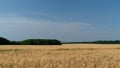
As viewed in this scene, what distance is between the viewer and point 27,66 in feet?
24.2

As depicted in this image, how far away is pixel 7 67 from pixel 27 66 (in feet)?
1.84

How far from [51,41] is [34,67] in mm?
67911

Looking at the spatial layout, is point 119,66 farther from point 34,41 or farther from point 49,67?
point 34,41

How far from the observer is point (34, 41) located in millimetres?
75062

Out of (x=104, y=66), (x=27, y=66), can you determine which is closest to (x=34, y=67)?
(x=27, y=66)

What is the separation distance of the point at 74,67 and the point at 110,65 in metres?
1.02

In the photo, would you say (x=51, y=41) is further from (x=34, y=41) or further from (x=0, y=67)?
(x=0, y=67)

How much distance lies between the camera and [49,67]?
723 centimetres

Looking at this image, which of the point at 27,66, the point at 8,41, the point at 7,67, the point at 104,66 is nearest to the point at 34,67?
the point at 27,66

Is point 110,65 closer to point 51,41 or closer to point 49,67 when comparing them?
point 49,67

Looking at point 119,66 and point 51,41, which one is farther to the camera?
point 51,41

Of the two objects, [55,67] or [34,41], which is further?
[34,41]

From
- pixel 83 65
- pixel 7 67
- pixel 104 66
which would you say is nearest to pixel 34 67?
pixel 7 67

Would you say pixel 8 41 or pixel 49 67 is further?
pixel 8 41
